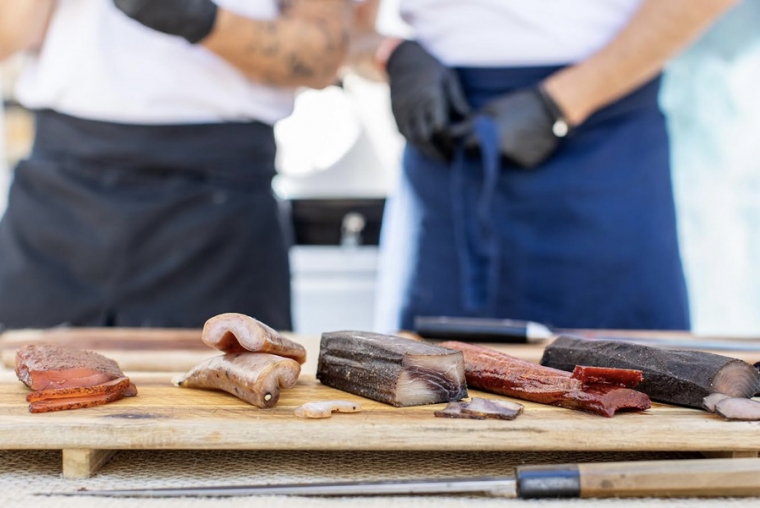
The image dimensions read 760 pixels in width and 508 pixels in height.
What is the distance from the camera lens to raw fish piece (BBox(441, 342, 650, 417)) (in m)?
0.91

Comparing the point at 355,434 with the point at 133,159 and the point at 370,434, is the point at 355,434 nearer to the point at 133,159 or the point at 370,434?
the point at 370,434

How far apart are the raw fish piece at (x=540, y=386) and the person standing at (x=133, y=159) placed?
1080 millimetres

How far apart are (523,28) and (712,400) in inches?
50.9

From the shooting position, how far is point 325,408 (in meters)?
0.89

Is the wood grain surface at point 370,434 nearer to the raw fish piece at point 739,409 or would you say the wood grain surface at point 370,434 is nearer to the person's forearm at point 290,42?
the raw fish piece at point 739,409

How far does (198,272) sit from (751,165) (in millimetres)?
1983

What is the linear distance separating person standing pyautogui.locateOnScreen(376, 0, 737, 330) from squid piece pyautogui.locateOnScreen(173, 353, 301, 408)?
103 cm

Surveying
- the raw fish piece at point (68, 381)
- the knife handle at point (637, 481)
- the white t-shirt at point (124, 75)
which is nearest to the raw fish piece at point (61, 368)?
the raw fish piece at point (68, 381)

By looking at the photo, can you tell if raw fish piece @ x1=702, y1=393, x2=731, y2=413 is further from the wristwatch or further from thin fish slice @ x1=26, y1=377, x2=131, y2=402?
the wristwatch

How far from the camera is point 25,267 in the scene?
1.89m

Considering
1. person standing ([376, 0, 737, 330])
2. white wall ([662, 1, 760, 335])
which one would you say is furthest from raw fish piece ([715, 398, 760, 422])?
white wall ([662, 1, 760, 335])

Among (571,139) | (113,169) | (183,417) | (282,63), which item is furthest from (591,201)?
(183,417)

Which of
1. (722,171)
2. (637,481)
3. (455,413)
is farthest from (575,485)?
(722,171)

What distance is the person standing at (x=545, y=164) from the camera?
188 centimetres
